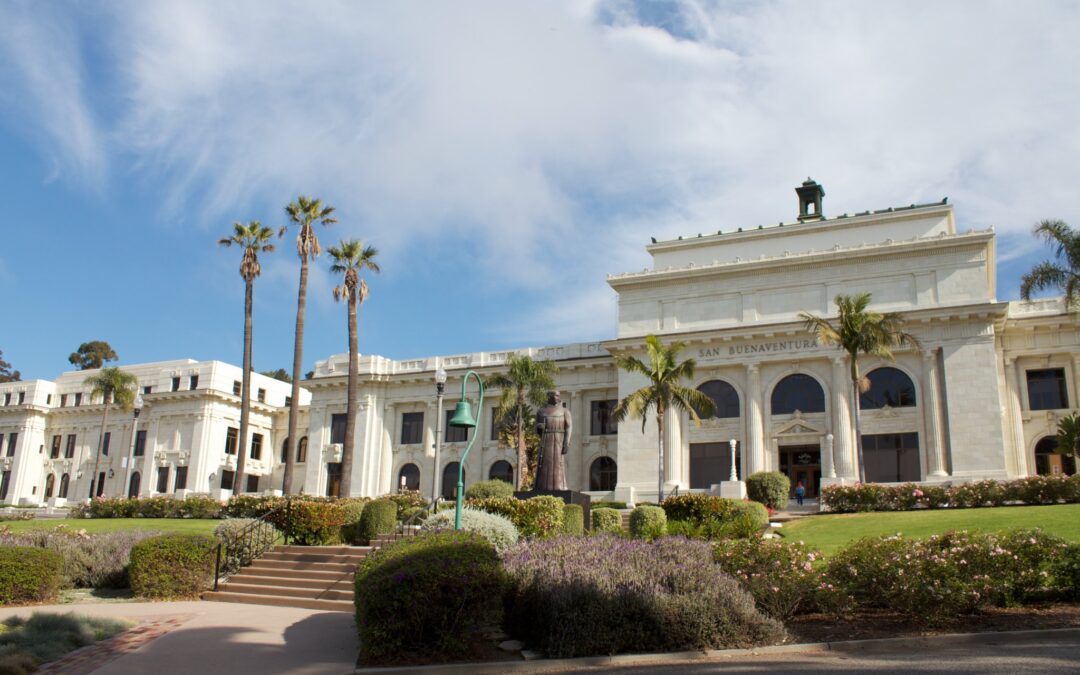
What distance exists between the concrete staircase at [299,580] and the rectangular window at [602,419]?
33.5 meters

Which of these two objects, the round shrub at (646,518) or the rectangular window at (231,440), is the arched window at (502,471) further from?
the round shrub at (646,518)

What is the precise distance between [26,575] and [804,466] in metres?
35.6

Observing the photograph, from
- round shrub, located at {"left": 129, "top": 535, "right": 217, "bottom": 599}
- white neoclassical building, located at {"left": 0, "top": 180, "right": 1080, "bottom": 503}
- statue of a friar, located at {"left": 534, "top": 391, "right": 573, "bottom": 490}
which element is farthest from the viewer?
white neoclassical building, located at {"left": 0, "top": 180, "right": 1080, "bottom": 503}

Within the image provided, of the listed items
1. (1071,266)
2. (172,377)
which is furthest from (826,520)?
(172,377)

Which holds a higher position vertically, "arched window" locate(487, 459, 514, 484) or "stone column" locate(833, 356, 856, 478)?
"stone column" locate(833, 356, 856, 478)

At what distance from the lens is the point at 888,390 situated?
1644 inches

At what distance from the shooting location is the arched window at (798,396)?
42969 millimetres

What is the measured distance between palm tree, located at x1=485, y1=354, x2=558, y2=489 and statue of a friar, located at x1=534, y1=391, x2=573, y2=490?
2407 centimetres

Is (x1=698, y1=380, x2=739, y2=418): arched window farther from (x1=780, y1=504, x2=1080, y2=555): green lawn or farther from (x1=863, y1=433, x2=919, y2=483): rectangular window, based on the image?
(x1=780, y1=504, x2=1080, y2=555): green lawn

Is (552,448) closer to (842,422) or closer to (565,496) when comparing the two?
(565,496)

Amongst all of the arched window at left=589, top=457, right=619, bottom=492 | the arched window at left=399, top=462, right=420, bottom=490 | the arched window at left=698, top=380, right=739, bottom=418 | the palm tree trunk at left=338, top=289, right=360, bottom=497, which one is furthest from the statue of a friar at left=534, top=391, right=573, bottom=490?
the arched window at left=399, top=462, right=420, bottom=490

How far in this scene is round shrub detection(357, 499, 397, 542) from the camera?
20359 millimetres

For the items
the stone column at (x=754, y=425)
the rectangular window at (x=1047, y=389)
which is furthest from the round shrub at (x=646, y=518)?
the rectangular window at (x=1047, y=389)

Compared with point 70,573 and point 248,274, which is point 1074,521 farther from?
point 248,274
